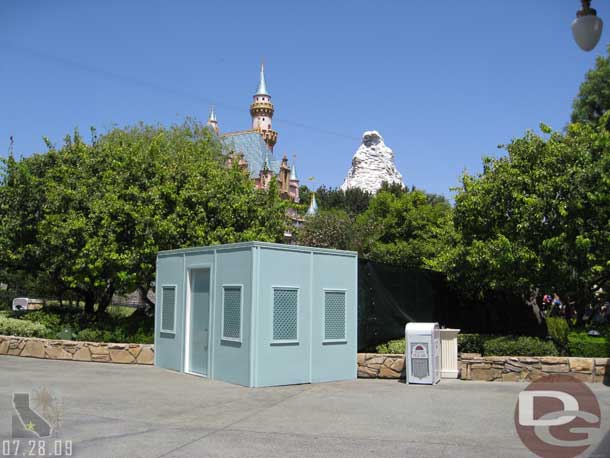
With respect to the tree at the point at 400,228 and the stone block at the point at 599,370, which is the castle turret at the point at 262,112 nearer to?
the tree at the point at 400,228

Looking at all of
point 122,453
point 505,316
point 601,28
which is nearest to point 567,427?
point 601,28

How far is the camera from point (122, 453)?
22.5 ft

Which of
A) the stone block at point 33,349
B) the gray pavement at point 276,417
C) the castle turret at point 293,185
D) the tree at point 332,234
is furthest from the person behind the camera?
the castle turret at point 293,185

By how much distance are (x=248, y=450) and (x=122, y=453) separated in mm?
1424

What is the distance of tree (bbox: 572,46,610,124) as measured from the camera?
95.2ft

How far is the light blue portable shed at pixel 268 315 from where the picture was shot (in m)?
12.2

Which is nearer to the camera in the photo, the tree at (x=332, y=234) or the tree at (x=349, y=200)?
the tree at (x=332, y=234)

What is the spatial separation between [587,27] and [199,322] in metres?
10.1

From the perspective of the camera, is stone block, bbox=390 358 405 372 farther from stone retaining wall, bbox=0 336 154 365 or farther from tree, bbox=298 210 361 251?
tree, bbox=298 210 361 251

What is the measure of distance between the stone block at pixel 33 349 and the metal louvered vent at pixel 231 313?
6.81 metres

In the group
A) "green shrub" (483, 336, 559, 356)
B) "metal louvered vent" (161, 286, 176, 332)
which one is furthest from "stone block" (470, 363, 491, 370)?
"metal louvered vent" (161, 286, 176, 332)

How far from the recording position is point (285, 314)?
41.1 feet

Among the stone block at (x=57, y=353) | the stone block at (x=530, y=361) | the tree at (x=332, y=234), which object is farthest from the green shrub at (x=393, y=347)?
the tree at (x=332, y=234)

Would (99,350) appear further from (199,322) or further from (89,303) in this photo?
(89,303)
